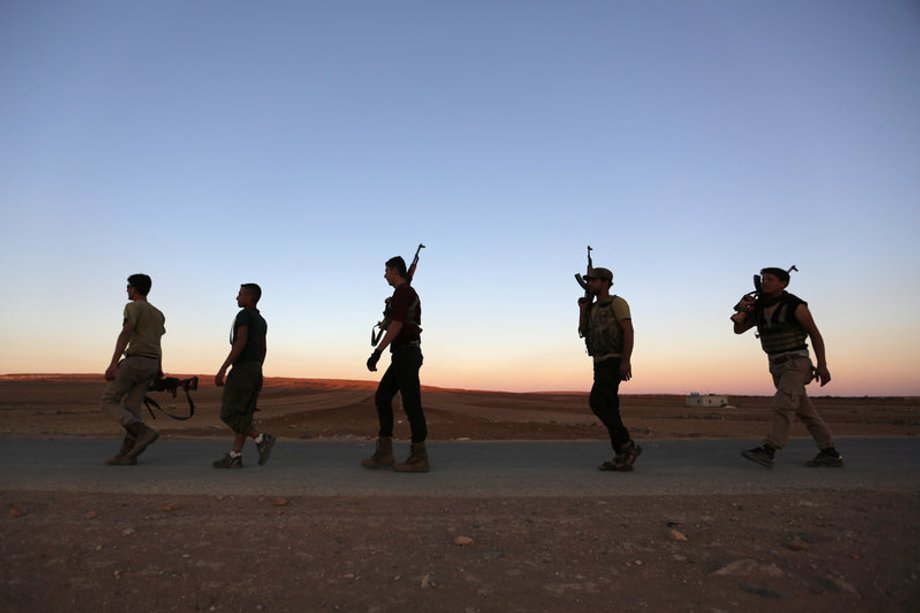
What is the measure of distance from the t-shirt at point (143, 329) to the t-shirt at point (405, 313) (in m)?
2.65

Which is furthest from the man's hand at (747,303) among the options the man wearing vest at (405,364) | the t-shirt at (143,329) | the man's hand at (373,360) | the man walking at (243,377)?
the t-shirt at (143,329)

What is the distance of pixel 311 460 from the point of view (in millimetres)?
6918

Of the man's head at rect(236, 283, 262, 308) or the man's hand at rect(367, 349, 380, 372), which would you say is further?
the man's head at rect(236, 283, 262, 308)

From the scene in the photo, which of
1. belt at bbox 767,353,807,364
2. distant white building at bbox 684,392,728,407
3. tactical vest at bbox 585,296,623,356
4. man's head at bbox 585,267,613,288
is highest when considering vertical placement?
man's head at bbox 585,267,613,288

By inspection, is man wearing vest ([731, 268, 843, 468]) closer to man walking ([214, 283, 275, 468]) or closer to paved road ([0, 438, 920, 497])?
paved road ([0, 438, 920, 497])

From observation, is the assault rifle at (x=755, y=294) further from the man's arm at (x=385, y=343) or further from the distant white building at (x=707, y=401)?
the distant white building at (x=707, y=401)

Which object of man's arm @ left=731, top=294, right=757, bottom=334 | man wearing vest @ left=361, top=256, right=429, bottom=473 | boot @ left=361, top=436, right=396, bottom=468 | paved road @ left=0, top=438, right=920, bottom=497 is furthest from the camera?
man's arm @ left=731, top=294, right=757, bottom=334

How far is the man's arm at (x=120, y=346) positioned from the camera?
20.3 ft

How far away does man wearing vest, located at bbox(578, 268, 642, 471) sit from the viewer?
5.96 metres

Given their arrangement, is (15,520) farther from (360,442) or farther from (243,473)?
(360,442)

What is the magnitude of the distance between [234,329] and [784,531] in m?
5.14

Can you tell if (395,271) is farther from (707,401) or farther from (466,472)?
(707,401)

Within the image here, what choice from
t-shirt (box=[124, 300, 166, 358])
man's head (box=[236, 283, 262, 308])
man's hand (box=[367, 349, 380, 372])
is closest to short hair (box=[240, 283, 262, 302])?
man's head (box=[236, 283, 262, 308])

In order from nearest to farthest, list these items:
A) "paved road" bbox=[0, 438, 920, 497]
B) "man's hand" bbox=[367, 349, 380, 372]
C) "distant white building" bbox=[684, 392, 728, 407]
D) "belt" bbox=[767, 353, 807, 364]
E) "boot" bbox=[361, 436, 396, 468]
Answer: "paved road" bbox=[0, 438, 920, 497]
"man's hand" bbox=[367, 349, 380, 372]
"belt" bbox=[767, 353, 807, 364]
"boot" bbox=[361, 436, 396, 468]
"distant white building" bbox=[684, 392, 728, 407]
